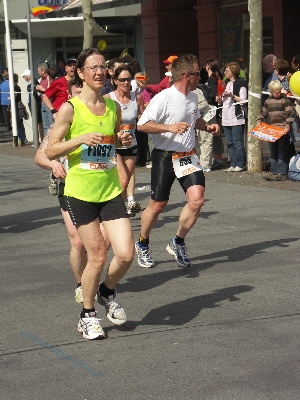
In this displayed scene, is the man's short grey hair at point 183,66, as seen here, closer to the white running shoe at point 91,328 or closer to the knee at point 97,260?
the knee at point 97,260

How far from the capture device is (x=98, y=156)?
6289mm

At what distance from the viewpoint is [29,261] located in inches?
367

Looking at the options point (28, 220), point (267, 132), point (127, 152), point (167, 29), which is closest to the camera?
point (127, 152)

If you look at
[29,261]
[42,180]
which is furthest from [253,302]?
[42,180]

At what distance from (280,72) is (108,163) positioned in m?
9.50

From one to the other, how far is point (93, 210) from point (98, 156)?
37 centimetres

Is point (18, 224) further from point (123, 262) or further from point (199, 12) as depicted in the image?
point (199, 12)

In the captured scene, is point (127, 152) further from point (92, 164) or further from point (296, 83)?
point (92, 164)

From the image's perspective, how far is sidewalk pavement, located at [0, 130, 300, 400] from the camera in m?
5.34

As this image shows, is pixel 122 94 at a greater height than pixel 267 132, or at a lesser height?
greater

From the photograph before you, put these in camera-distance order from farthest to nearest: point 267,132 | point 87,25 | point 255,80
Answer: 1. point 87,25
2. point 255,80
3. point 267,132

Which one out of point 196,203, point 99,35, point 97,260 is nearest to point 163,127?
point 196,203

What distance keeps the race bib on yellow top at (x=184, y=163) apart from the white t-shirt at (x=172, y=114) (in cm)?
6

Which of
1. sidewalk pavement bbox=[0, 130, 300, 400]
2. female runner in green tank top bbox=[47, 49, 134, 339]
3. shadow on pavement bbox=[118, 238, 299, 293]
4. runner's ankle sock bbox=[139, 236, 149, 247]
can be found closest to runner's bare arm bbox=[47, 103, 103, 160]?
female runner in green tank top bbox=[47, 49, 134, 339]
